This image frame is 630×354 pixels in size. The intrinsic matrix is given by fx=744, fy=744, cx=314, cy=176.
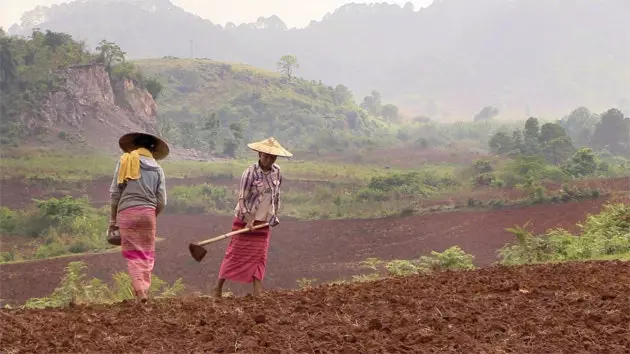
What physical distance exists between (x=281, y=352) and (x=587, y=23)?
164 m

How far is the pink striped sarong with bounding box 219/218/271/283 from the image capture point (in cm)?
682

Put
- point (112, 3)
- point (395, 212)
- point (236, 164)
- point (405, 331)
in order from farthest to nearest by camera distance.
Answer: point (112, 3) < point (236, 164) < point (395, 212) < point (405, 331)

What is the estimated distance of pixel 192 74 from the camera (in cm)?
7419

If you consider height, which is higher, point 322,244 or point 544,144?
point 544,144

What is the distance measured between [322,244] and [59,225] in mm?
7628

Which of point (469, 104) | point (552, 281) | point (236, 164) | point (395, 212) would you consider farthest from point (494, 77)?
point (552, 281)

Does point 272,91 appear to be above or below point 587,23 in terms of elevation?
below

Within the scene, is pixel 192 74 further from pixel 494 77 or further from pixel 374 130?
pixel 494 77

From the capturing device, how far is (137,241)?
642 cm

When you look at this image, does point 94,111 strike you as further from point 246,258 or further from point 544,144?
point 246,258

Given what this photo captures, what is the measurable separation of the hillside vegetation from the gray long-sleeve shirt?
150ft

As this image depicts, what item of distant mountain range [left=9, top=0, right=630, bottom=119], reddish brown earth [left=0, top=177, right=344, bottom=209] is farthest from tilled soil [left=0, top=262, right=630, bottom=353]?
distant mountain range [left=9, top=0, right=630, bottom=119]

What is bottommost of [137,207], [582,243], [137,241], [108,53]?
[582,243]

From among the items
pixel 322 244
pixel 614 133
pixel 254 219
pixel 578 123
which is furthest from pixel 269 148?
pixel 578 123
